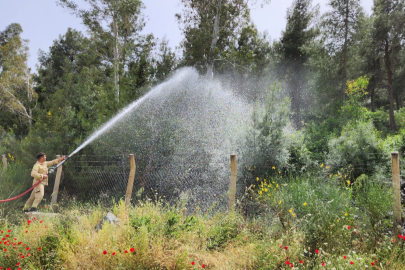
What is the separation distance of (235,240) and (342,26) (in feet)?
67.3

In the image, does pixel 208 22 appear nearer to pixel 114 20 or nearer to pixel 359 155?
pixel 114 20

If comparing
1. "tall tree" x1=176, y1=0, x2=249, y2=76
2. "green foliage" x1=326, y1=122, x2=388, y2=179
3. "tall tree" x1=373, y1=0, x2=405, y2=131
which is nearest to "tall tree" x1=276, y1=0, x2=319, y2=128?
"tall tree" x1=373, y1=0, x2=405, y2=131

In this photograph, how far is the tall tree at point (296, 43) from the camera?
23.5 metres

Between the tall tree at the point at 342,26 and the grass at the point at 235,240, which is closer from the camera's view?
the grass at the point at 235,240

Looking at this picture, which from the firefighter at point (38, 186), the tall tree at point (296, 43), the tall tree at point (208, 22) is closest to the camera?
the firefighter at point (38, 186)

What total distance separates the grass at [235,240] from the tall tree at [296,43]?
21.0m

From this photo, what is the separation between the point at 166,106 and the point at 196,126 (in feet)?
4.08

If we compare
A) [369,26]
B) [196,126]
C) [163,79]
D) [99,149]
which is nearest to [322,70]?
[369,26]

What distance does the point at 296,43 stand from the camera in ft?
79.4

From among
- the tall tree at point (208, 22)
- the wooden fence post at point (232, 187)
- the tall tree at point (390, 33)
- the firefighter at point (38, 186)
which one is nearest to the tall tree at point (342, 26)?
the tall tree at point (390, 33)

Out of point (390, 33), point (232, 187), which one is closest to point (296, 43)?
point (390, 33)

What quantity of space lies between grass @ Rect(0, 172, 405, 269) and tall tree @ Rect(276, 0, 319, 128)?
21.0 metres

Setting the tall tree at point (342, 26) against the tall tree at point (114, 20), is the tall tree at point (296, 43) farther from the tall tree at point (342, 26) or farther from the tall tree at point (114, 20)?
the tall tree at point (114, 20)

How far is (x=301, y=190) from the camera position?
407cm
